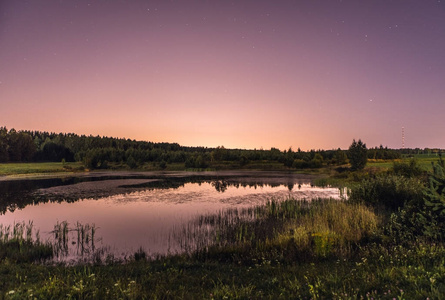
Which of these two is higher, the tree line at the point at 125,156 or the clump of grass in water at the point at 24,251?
the tree line at the point at 125,156

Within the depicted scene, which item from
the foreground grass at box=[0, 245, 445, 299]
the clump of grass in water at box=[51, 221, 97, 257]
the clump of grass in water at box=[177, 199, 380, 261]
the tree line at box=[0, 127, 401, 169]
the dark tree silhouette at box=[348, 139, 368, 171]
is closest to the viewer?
the foreground grass at box=[0, 245, 445, 299]

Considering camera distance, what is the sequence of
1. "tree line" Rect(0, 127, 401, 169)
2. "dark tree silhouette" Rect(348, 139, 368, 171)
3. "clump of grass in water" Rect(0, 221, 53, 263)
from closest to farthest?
1. "clump of grass in water" Rect(0, 221, 53, 263)
2. "dark tree silhouette" Rect(348, 139, 368, 171)
3. "tree line" Rect(0, 127, 401, 169)

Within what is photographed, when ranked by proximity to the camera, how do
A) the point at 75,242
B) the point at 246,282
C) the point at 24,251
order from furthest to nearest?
1. the point at 75,242
2. the point at 24,251
3. the point at 246,282

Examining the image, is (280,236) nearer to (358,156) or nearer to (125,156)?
(358,156)

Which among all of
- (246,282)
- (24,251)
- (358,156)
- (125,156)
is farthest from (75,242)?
(125,156)

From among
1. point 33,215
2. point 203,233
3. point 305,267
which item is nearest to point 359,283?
point 305,267

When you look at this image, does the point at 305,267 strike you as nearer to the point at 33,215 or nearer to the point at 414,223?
the point at 414,223

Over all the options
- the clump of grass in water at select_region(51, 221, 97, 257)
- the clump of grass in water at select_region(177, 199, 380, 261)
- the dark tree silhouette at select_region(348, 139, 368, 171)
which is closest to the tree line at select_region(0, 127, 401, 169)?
the dark tree silhouette at select_region(348, 139, 368, 171)

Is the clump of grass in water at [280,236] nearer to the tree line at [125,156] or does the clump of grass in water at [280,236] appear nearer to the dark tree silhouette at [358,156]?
the dark tree silhouette at [358,156]

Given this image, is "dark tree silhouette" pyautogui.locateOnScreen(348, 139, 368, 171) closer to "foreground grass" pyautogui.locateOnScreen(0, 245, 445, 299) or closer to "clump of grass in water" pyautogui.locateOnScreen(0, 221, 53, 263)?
"foreground grass" pyautogui.locateOnScreen(0, 245, 445, 299)

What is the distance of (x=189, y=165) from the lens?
461ft

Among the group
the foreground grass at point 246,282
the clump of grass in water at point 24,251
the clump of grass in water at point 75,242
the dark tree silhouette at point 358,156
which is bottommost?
the clump of grass in water at point 75,242

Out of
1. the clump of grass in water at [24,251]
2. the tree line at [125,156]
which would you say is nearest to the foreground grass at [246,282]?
the clump of grass in water at [24,251]

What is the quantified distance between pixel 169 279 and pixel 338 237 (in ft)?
32.3
